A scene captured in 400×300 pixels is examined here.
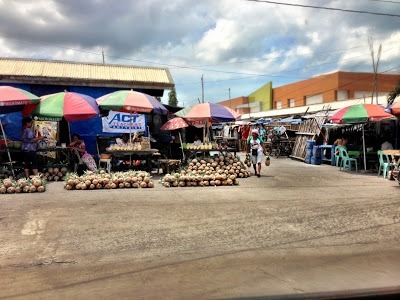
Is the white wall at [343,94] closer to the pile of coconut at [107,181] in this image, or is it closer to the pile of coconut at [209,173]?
the pile of coconut at [209,173]

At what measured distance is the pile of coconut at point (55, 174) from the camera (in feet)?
36.7

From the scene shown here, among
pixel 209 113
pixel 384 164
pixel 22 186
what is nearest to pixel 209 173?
pixel 209 113

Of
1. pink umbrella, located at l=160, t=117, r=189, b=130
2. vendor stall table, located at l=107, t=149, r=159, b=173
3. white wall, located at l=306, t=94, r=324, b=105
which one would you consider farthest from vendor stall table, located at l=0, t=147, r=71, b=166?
white wall, located at l=306, t=94, r=324, b=105

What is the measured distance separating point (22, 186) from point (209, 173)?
4997 mm

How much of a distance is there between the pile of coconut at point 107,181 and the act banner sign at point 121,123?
17.3ft

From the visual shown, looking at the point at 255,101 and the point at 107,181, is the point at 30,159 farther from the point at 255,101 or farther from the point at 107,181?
the point at 255,101

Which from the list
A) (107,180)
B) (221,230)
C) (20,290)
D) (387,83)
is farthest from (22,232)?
(387,83)

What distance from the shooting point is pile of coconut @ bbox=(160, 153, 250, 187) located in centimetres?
1065

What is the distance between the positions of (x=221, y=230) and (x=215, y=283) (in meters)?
2.15

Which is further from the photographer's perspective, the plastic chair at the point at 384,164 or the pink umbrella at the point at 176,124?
the pink umbrella at the point at 176,124

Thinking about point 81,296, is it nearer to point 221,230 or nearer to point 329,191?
point 221,230

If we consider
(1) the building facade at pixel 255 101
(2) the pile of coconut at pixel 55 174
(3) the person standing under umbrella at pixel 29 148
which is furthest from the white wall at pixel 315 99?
(3) the person standing under umbrella at pixel 29 148

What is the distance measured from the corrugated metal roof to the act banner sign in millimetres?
1385

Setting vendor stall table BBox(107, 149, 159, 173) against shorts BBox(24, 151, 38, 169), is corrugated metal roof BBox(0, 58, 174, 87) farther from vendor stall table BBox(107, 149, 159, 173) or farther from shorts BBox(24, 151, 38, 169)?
shorts BBox(24, 151, 38, 169)
